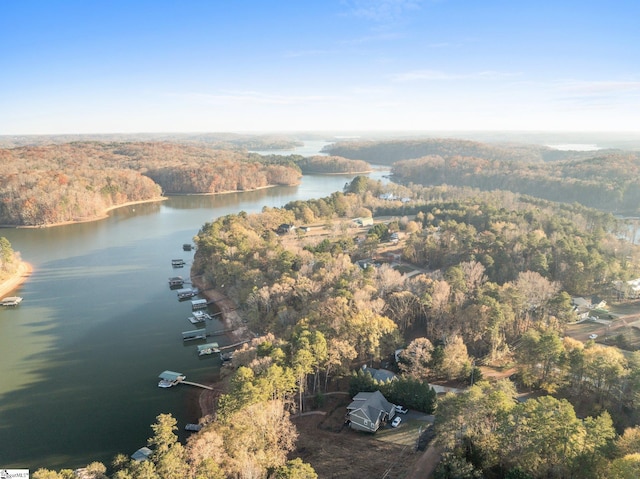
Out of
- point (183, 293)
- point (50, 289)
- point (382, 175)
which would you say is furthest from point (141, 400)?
point (382, 175)

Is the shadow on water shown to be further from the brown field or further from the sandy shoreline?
the brown field

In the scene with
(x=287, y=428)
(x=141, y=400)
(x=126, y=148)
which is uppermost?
(x=126, y=148)

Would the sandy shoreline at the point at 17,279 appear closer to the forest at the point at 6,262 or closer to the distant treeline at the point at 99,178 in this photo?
the forest at the point at 6,262

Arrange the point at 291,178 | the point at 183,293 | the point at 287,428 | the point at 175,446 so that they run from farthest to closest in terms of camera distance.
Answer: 1. the point at 291,178
2. the point at 183,293
3. the point at 287,428
4. the point at 175,446

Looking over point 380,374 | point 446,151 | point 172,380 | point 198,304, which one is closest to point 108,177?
point 198,304

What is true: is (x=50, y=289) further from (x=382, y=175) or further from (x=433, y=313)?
(x=382, y=175)
